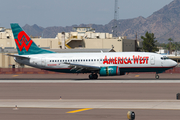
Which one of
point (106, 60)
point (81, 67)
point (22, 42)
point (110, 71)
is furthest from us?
point (22, 42)

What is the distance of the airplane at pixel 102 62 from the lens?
149 ft

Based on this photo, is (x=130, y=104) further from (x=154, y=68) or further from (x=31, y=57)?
(x=31, y=57)

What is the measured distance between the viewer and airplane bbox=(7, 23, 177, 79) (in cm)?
4556

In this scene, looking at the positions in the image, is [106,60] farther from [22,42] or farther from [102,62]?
[22,42]

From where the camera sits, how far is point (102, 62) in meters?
46.4

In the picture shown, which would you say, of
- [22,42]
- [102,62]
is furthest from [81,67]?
[22,42]

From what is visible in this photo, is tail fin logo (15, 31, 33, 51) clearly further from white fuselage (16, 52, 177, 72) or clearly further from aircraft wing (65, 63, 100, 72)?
aircraft wing (65, 63, 100, 72)

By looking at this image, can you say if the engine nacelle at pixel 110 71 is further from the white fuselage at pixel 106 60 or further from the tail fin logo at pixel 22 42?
the tail fin logo at pixel 22 42

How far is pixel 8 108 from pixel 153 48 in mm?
147716

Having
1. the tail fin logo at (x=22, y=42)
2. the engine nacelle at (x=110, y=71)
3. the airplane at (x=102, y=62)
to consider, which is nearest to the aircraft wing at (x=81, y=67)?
the airplane at (x=102, y=62)

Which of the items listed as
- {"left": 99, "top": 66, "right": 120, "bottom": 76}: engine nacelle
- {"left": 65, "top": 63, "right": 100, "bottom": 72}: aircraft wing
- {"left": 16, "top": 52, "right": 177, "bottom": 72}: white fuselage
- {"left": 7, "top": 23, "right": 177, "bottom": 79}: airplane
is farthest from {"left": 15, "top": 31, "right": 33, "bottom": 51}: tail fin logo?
→ {"left": 99, "top": 66, "right": 120, "bottom": 76}: engine nacelle
